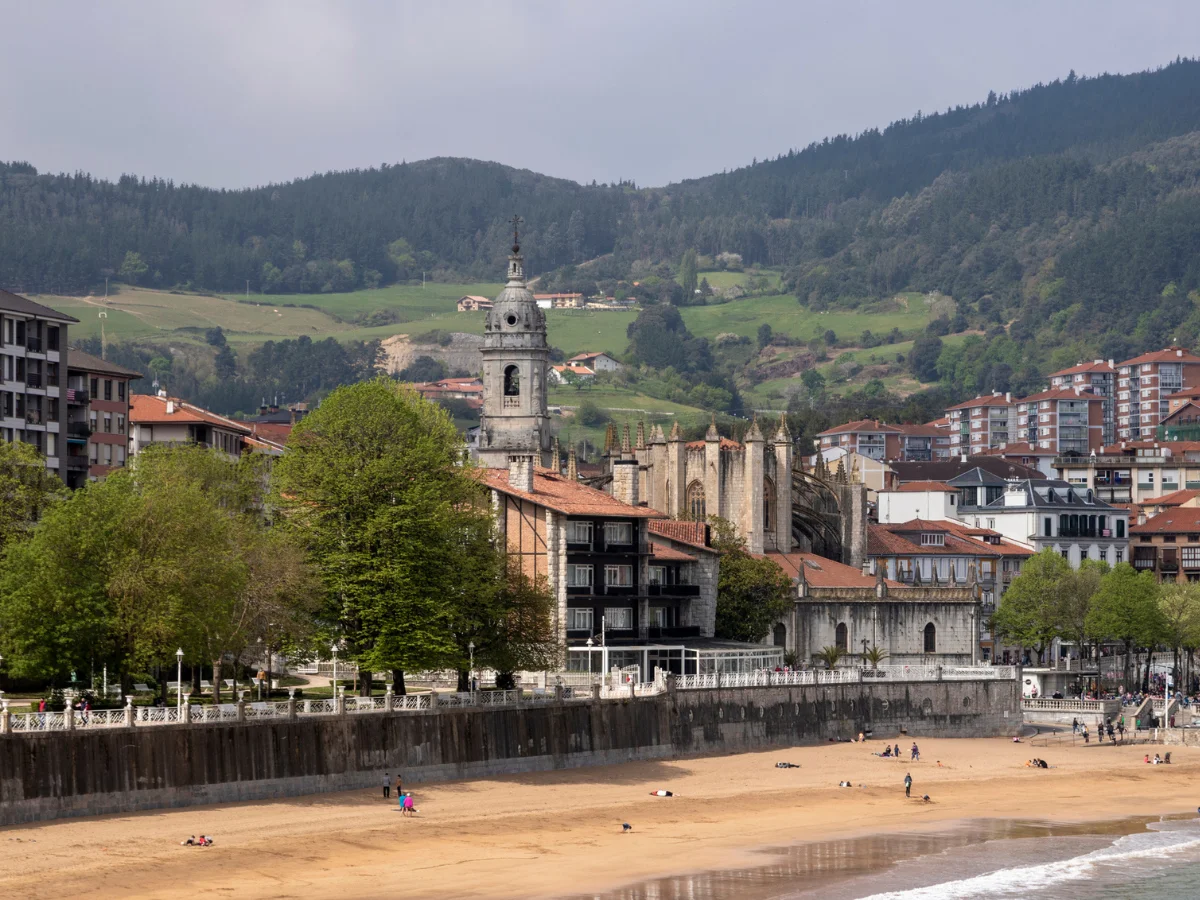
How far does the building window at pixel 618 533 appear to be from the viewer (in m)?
96.6

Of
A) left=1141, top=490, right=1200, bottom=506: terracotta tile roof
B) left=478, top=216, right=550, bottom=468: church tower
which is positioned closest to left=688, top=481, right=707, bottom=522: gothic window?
left=478, top=216, right=550, bottom=468: church tower

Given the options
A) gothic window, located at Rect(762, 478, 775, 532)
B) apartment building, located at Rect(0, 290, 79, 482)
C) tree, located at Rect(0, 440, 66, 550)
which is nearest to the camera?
tree, located at Rect(0, 440, 66, 550)

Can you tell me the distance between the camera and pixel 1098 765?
93.2 m

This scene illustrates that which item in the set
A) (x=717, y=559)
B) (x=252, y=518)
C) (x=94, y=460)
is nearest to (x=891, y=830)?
(x=252, y=518)

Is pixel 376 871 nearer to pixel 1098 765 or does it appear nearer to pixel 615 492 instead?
pixel 1098 765

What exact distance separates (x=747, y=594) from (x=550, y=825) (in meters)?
45.3

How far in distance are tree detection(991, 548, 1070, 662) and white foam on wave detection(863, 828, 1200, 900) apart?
57.3 metres

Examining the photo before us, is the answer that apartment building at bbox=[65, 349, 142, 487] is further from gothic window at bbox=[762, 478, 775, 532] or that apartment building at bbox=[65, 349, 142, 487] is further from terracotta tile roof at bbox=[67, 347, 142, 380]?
gothic window at bbox=[762, 478, 775, 532]

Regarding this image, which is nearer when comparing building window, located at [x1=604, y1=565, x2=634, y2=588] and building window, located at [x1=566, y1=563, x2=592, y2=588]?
building window, located at [x1=566, y1=563, x2=592, y2=588]

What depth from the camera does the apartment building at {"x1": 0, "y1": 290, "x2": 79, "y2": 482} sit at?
9219 centimetres

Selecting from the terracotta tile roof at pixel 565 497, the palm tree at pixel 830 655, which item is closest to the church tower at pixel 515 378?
the palm tree at pixel 830 655

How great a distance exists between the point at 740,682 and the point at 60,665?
34.0 metres

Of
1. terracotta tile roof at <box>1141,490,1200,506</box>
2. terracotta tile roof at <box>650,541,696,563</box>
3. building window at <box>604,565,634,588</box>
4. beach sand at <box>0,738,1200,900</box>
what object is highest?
terracotta tile roof at <box>1141,490,1200,506</box>

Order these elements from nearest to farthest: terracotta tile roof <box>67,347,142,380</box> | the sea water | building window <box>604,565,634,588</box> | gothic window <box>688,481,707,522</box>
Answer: the sea water
building window <box>604,565,634,588</box>
terracotta tile roof <box>67,347,142,380</box>
gothic window <box>688,481,707,522</box>
